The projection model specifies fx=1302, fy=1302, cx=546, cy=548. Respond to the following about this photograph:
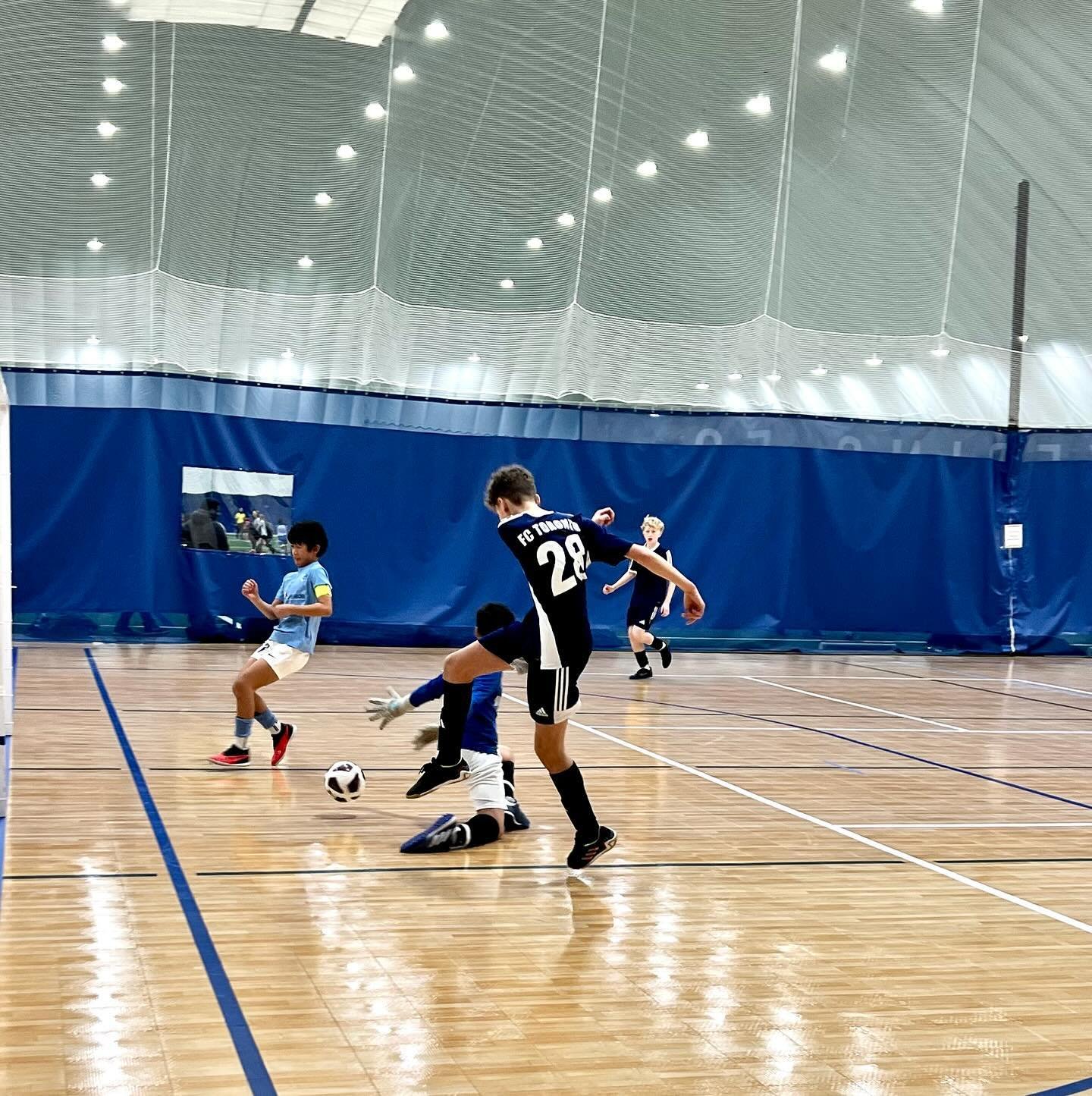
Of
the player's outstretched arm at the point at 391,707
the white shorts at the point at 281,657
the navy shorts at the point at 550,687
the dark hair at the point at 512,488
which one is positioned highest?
the dark hair at the point at 512,488

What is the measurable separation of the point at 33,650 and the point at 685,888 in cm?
1004

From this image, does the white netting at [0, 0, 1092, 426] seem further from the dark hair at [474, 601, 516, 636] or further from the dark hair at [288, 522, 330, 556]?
the dark hair at [474, 601, 516, 636]

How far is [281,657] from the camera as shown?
24.8 feet

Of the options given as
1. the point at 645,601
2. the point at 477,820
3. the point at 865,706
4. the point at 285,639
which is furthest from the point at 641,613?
the point at 477,820

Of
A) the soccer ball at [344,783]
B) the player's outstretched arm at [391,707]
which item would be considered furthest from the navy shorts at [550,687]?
the soccer ball at [344,783]

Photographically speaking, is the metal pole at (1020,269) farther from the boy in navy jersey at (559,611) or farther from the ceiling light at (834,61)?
the boy in navy jersey at (559,611)

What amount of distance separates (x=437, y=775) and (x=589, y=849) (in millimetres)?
868

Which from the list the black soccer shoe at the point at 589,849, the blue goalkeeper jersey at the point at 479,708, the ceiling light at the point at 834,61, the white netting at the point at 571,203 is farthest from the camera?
the ceiling light at the point at 834,61

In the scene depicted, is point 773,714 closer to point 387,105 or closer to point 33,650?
point 33,650

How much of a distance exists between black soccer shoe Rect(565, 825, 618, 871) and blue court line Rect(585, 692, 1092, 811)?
117 inches

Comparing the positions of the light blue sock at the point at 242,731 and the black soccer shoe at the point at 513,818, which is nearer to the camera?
the black soccer shoe at the point at 513,818

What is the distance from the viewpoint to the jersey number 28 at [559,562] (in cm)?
536

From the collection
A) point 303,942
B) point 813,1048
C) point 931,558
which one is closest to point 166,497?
point 931,558

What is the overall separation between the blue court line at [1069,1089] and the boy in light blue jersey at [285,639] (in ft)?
15.9
